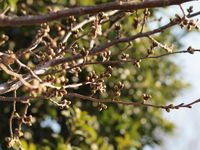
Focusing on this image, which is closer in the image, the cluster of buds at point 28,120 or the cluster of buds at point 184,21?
the cluster of buds at point 184,21

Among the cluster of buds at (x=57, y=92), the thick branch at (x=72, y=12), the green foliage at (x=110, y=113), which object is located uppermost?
the thick branch at (x=72, y=12)

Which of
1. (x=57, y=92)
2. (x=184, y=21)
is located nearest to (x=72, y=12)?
(x=57, y=92)

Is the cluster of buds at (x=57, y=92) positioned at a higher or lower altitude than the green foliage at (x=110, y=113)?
higher

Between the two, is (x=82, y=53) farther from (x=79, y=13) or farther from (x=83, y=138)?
(x=83, y=138)

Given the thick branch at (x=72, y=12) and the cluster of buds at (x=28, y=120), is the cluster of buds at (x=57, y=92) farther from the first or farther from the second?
the thick branch at (x=72, y=12)

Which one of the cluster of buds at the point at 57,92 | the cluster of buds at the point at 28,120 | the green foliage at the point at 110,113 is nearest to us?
the cluster of buds at the point at 57,92

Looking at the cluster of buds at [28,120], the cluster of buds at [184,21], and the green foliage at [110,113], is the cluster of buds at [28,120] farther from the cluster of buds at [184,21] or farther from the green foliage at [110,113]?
the green foliage at [110,113]

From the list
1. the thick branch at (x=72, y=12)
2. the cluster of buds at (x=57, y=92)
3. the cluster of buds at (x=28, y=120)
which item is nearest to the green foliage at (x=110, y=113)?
the cluster of buds at (x=28, y=120)

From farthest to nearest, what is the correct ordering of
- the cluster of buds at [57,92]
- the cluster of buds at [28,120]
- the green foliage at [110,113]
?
the green foliage at [110,113] → the cluster of buds at [28,120] → the cluster of buds at [57,92]

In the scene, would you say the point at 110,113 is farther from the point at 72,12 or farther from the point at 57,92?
the point at 72,12

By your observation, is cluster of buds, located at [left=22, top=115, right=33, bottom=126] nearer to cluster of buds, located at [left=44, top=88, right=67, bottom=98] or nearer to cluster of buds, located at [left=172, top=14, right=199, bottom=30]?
cluster of buds, located at [left=44, top=88, right=67, bottom=98]

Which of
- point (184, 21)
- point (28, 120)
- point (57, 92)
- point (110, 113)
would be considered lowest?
point (110, 113)

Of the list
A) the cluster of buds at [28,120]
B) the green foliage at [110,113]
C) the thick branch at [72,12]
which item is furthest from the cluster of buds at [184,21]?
the green foliage at [110,113]

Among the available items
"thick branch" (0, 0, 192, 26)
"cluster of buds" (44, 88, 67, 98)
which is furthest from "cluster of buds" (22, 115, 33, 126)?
"thick branch" (0, 0, 192, 26)
